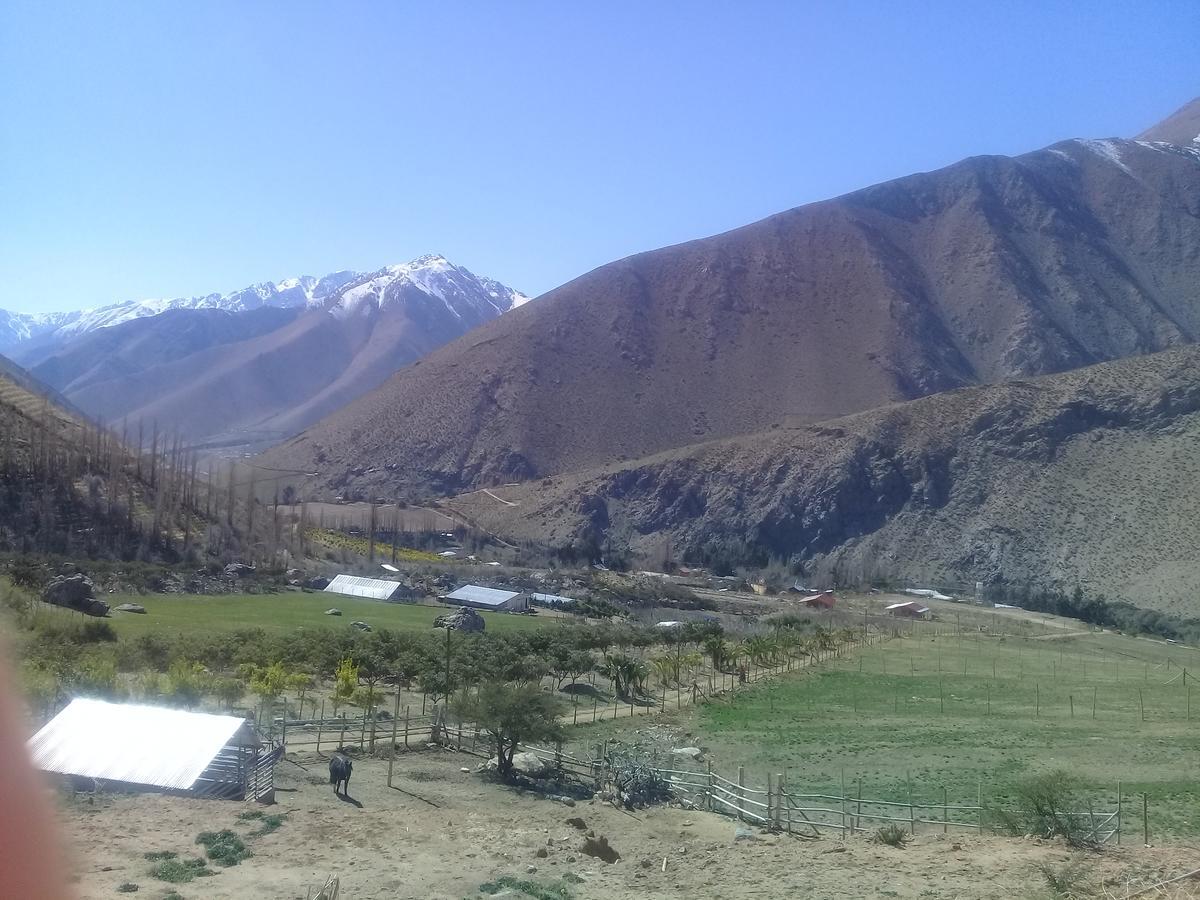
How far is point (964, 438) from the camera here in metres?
103

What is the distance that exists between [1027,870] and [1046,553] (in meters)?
79.0

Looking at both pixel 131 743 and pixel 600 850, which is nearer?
pixel 600 850

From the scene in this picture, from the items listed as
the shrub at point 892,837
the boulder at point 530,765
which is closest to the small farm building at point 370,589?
the boulder at point 530,765

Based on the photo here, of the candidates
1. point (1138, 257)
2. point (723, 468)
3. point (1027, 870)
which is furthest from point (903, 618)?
point (1138, 257)

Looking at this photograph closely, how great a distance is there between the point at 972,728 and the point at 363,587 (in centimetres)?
4701

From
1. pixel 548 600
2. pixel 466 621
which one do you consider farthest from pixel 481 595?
pixel 466 621

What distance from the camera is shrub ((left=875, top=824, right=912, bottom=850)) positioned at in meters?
17.8

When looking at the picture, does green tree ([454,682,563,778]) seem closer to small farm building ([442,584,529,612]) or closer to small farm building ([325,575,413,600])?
small farm building ([442,584,529,612])

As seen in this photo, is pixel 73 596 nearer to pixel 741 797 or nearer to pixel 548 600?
pixel 741 797

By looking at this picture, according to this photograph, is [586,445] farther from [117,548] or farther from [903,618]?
[117,548]

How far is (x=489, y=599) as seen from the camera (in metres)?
71.2

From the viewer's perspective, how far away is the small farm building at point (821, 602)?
81.2 m

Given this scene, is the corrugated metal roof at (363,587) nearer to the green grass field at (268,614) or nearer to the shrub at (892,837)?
the green grass field at (268,614)

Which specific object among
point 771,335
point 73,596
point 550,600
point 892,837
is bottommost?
point 550,600
